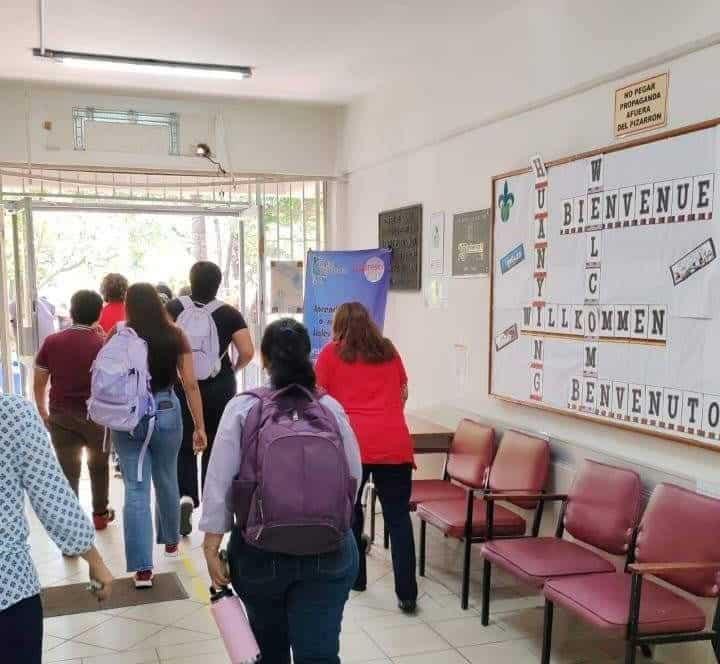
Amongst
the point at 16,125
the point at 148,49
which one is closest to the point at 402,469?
the point at 148,49

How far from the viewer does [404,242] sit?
4977 millimetres

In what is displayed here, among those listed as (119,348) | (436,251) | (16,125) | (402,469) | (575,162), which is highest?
(16,125)

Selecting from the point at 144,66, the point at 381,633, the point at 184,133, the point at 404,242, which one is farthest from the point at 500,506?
the point at 184,133

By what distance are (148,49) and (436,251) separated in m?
2.18

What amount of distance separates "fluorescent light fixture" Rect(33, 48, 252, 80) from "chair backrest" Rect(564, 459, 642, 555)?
345cm

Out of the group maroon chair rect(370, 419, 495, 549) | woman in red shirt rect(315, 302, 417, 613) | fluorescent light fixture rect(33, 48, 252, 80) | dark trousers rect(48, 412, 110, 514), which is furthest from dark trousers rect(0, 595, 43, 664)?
fluorescent light fixture rect(33, 48, 252, 80)

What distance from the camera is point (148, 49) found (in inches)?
174

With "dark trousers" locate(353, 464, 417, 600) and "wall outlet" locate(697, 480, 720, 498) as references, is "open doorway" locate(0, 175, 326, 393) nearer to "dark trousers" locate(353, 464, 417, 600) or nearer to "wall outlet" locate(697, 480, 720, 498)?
"dark trousers" locate(353, 464, 417, 600)

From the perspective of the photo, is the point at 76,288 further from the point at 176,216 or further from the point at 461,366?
the point at 461,366

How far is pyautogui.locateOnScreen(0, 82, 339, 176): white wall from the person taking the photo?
17.3ft

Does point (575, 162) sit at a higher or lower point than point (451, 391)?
higher

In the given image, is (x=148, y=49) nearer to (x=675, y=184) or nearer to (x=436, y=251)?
(x=436, y=251)

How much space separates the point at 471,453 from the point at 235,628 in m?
2.21

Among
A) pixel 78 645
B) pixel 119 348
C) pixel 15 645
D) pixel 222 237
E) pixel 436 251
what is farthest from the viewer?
pixel 222 237
